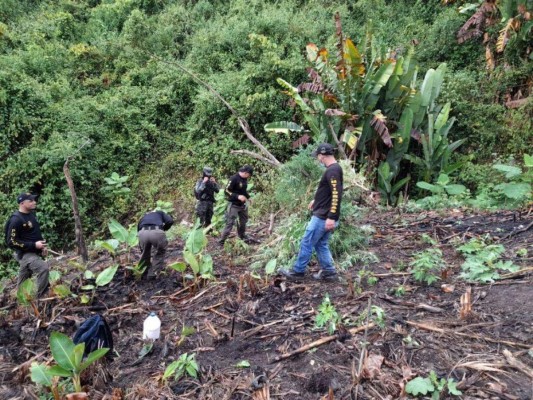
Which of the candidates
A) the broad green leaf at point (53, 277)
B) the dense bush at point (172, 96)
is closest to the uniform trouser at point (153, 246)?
A: the broad green leaf at point (53, 277)

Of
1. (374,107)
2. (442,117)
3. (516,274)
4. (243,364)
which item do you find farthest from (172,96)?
(516,274)

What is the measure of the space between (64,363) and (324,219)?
3.14 metres

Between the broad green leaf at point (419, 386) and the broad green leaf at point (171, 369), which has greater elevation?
the broad green leaf at point (419, 386)

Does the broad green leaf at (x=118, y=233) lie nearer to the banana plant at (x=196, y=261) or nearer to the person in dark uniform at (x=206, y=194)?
the banana plant at (x=196, y=261)

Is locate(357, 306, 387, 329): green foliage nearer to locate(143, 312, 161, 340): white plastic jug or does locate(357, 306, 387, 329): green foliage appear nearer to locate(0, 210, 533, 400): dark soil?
locate(0, 210, 533, 400): dark soil

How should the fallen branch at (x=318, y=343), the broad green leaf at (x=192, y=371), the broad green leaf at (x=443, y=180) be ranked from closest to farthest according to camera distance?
the broad green leaf at (x=192, y=371), the fallen branch at (x=318, y=343), the broad green leaf at (x=443, y=180)

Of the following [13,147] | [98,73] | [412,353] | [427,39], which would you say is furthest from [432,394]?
[98,73]

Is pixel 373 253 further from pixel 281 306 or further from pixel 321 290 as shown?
pixel 281 306

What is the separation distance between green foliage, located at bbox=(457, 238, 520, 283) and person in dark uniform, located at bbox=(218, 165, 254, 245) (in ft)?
11.1

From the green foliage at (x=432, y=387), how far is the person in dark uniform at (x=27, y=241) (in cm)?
476

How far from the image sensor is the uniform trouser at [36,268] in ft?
19.3

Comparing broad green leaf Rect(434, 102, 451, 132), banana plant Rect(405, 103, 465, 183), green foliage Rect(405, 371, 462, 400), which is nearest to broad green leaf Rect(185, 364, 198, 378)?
green foliage Rect(405, 371, 462, 400)

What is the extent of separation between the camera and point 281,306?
16.8 ft

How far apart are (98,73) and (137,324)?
12545mm
